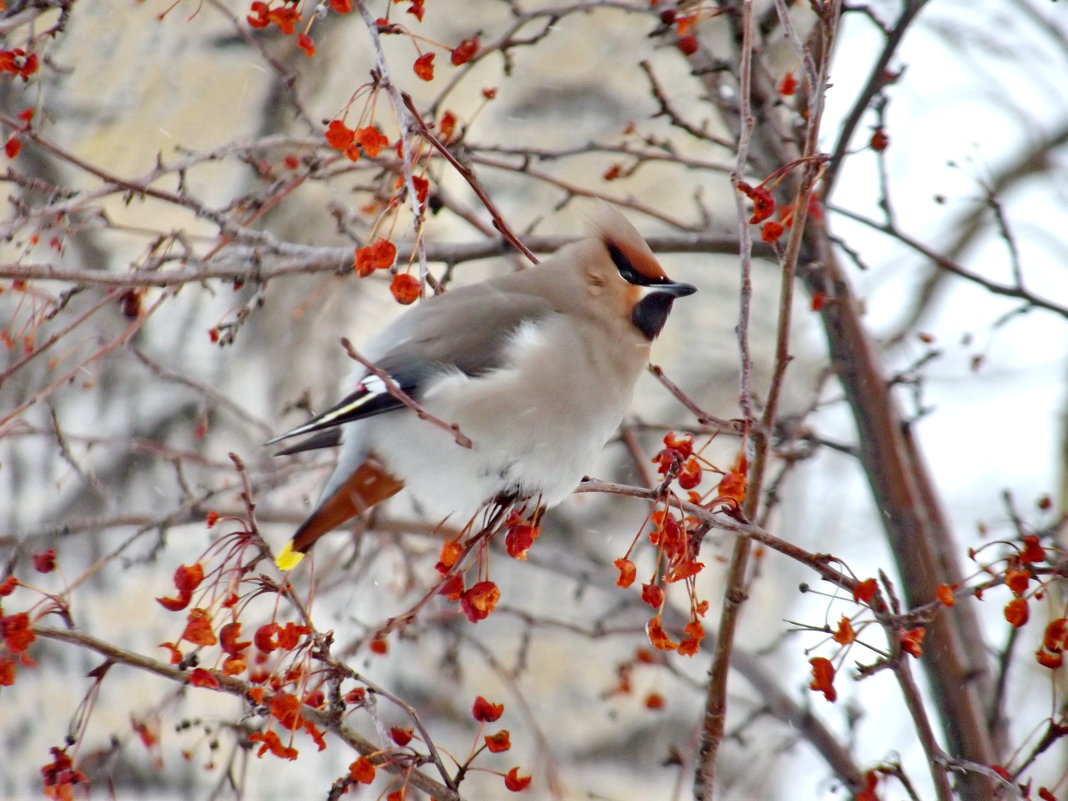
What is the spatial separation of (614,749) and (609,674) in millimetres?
206

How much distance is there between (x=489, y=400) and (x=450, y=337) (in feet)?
0.49

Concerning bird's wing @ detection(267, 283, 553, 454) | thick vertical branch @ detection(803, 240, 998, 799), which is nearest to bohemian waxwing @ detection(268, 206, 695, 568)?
bird's wing @ detection(267, 283, 553, 454)

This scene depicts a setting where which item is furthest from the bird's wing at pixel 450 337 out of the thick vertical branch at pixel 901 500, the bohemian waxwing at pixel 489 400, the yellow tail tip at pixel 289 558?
the thick vertical branch at pixel 901 500

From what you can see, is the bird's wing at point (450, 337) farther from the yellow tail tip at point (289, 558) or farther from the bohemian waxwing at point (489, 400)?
the yellow tail tip at point (289, 558)

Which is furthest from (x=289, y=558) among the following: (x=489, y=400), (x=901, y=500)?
(x=901, y=500)

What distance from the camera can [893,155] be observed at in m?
5.68

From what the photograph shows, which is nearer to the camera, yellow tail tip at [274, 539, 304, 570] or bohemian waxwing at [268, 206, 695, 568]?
yellow tail tip at [274, 539, 304, 570]

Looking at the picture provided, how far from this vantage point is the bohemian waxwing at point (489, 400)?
6.12 ft

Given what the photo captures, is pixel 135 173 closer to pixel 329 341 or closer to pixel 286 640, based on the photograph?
pixel 329 341

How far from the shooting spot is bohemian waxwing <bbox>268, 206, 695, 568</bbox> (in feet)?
6.12

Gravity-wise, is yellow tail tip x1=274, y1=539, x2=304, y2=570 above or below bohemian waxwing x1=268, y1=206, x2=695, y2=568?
below

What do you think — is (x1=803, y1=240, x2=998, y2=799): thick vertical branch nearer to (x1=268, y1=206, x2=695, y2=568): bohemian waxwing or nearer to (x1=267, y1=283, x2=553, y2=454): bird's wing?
(x1=268, y1=206, x2=695, y2=568): bohemian waxwing

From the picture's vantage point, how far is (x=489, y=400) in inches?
75.2

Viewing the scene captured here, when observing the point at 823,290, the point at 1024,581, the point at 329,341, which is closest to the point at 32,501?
the point at 329,341
